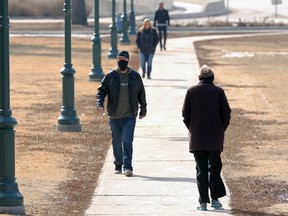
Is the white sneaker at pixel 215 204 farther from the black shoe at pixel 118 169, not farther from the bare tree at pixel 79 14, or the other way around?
the bare tree at pixel 79 14

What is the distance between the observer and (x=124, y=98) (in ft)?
55.7

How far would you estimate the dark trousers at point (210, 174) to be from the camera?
14.5 metres

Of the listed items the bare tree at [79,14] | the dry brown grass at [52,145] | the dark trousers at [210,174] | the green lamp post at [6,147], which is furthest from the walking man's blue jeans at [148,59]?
the bare tree at [79,14]

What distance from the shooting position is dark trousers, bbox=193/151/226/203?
14.5 m

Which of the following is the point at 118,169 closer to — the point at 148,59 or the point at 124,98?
the point at 124,98

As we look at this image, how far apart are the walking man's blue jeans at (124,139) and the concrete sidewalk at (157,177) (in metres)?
0.23

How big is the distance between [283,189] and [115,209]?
2.83 metres

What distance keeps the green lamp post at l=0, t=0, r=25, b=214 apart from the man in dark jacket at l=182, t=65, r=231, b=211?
7.17ft

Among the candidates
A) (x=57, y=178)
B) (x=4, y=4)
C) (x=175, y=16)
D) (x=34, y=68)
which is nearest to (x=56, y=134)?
(x=57, y=178)

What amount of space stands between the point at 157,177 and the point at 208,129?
2.43m

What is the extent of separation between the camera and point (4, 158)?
14.0 meters

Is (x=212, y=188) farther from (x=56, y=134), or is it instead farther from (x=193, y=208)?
(x=56, y=134)

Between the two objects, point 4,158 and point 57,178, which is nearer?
point 4,158

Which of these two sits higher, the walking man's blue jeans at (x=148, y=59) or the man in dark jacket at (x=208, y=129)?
the man in dark jacket at (x=208, y=129)
